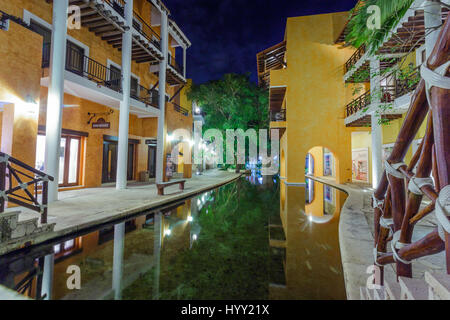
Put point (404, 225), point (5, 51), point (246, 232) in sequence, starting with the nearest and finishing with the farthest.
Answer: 1. point (404, 225)
2. point (246, 232)
3. point (5, 51)

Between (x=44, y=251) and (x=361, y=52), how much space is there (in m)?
16.3

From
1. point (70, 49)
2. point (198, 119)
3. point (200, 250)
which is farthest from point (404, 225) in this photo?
point (198, 119)

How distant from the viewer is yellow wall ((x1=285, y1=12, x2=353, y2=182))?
46.7ft

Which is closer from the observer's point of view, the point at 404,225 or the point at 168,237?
the point at 404,225

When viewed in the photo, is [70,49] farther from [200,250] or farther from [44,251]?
[200,250]

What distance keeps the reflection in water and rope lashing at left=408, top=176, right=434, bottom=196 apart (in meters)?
1.81

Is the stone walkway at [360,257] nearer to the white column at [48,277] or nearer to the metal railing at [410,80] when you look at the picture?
the metal railing at [410,80]

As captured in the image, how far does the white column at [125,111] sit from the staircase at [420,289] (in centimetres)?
1037

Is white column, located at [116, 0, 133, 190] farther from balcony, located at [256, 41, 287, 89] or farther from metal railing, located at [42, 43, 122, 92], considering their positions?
balcony, located at [256, 41, 287, 89]

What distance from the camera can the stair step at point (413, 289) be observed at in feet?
4.63

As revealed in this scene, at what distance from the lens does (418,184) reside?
4.52 feet

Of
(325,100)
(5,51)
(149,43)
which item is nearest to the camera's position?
(5,51)

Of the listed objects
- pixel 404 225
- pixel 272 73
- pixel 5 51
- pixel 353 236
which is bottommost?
pixel 353 236
